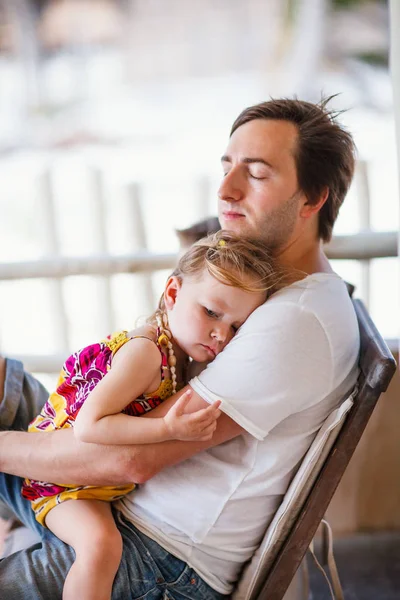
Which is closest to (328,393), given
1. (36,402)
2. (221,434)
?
(221,434)

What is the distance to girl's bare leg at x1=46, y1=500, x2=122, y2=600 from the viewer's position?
1.32 metres

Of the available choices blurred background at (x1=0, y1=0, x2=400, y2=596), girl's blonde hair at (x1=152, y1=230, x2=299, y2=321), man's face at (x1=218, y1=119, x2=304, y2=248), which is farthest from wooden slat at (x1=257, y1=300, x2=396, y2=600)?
blurred background at (x1=0, y1=0, x2=400, y2=596)

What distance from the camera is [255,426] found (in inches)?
51.6

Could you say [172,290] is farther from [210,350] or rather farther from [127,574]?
[127,574]

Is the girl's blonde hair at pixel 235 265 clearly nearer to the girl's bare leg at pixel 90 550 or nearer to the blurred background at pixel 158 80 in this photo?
the girl's bare leg at pixel 90 550

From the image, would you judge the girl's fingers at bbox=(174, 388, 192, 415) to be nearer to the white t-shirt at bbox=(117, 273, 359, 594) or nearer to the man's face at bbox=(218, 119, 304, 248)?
the white t-shirt at bbox=(117, 273, 359, 594)

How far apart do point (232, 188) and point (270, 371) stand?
1.48 ft

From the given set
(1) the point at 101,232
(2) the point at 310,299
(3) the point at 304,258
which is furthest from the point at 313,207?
(1) the point at 101,232

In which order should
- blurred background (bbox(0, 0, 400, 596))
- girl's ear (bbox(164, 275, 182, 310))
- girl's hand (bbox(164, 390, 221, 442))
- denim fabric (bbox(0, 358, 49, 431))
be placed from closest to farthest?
girl's hand (bbox(164, 390, 221, 442)), girl's ear (bbox(164, 275, 182, 310)), denim fabric (bbox(0, 358, 49, 431)), blurred background (bbox(0, 0, 400, 596))

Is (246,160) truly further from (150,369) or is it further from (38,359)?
(38,359)

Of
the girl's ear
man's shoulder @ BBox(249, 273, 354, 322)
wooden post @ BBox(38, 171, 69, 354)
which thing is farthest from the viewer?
wooden post @ BBox(38, 171, 69, 354)

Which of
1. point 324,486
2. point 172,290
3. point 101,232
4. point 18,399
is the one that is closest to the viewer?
point 324,486

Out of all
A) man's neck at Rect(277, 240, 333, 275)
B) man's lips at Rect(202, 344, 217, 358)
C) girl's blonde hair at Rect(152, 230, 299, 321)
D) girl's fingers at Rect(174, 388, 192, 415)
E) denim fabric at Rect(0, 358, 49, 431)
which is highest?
girl's blonde hair at Rect(152, 230, 299, 321)

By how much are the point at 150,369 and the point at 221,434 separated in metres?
0.18
